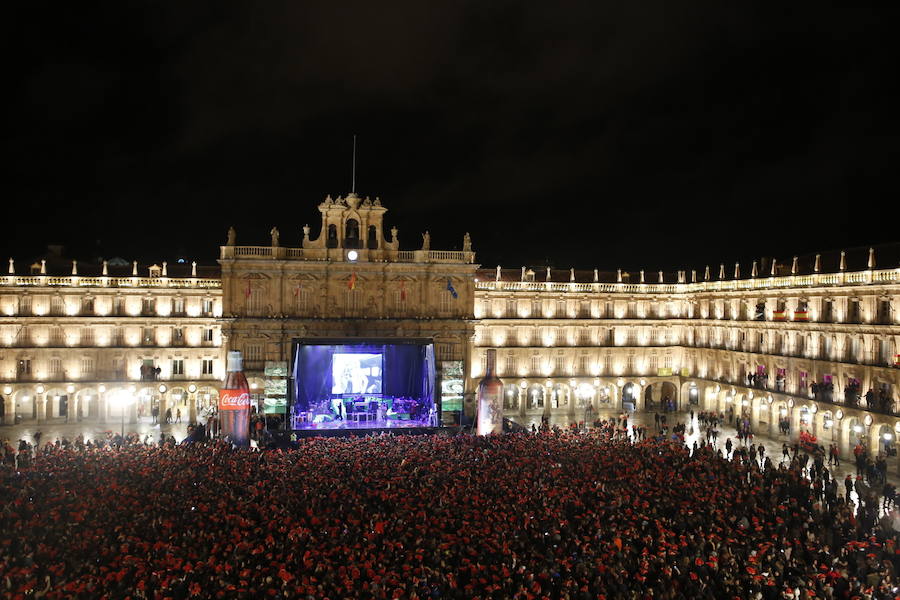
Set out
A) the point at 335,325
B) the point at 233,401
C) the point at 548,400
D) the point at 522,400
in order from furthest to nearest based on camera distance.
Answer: the point at 548,400, the point at 522,400, the point at 335,325, the point at 233,401

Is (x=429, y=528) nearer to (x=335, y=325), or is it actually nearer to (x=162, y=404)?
(x=335, y=325)

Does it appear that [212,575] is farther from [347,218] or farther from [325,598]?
[347,218]

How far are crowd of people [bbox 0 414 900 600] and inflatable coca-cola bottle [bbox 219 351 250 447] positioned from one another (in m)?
8.61

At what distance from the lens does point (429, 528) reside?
840 inches

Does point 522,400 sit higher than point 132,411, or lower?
higher

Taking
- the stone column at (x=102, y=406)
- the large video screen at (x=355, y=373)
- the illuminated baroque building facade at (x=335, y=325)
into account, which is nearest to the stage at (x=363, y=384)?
the large video screen at (x=355, y=373)

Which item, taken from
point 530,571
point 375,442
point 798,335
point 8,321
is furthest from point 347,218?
point 530,571

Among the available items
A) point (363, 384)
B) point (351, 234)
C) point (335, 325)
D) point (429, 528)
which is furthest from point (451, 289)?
point (429, 528)

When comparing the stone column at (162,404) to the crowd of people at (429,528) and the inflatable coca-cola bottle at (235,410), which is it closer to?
the inflatable coca-cola bottle at (235,410)

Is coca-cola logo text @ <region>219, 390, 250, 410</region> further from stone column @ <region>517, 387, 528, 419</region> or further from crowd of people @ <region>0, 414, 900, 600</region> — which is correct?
stone column @ <region>517, 387, 528, 419</region>

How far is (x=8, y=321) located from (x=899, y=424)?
2381 inches

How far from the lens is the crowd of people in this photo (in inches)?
706

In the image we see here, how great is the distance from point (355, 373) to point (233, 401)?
1115 cm

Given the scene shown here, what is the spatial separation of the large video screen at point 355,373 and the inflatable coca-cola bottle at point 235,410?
9.47 meters
